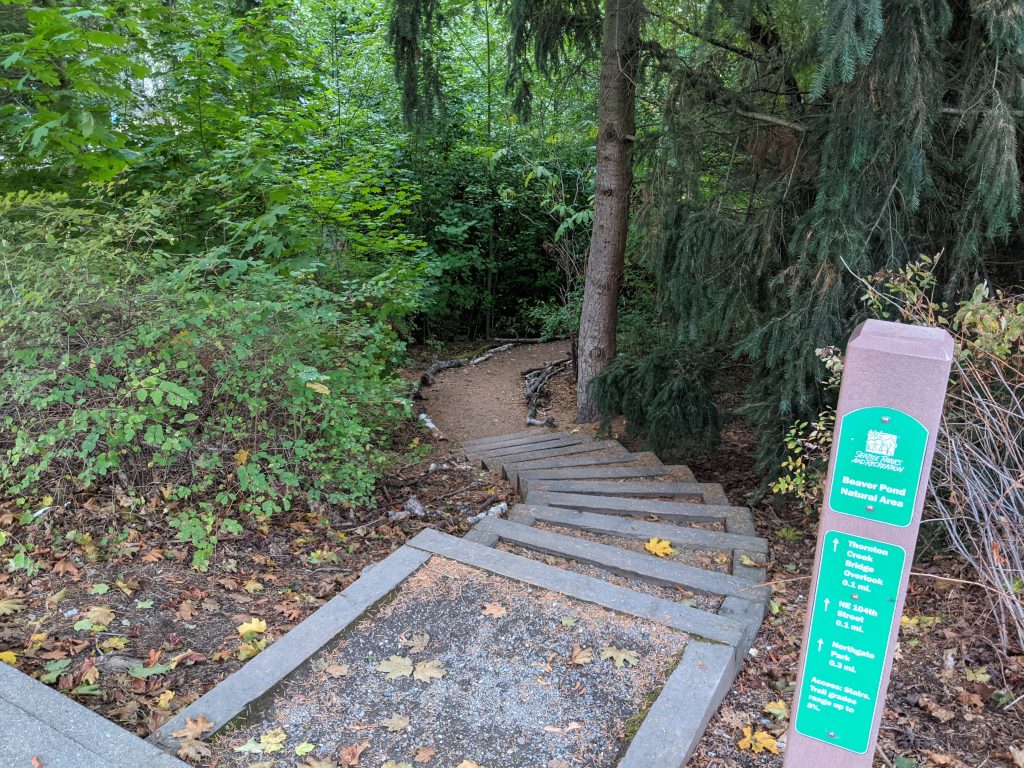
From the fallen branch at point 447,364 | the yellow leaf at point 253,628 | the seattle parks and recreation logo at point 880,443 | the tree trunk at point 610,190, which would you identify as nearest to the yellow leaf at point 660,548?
the yellow leaf at point 253,628

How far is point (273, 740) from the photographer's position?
253 centimetres

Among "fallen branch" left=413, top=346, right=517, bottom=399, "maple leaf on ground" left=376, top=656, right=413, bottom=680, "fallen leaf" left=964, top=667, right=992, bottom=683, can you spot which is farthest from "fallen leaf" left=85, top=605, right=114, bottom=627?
"fallen branch" left=413, top=346, right=517, bottom=399

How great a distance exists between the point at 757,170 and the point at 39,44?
18.0 ft

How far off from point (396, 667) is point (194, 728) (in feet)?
2.64

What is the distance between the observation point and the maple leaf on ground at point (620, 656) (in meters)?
2.98

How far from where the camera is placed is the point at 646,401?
6617mm

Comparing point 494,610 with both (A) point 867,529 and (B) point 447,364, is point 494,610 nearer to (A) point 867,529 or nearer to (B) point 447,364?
(A) point 867,529

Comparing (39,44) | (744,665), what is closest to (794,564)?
(744,665)

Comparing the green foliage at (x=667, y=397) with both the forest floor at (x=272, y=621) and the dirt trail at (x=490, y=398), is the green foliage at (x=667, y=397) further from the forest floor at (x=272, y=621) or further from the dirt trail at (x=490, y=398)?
the dirt trail at (x=490, y=398)

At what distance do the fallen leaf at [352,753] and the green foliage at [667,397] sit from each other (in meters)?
4.46

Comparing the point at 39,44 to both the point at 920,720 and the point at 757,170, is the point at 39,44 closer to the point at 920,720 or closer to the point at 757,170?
the point at 757,170

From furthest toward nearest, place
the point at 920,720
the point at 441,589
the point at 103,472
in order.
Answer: the point at 103,472
the point at 441,589
the point at 920,720

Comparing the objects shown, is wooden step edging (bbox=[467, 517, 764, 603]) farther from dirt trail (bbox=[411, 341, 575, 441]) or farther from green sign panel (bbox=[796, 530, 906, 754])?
dirt trail (bbox=[411, 341, 575, 441])

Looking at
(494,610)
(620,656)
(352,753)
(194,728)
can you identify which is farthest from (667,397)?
(194,728)
